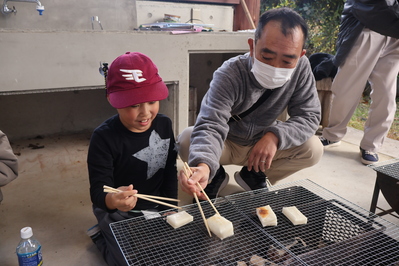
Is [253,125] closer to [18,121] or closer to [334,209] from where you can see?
[334,209]

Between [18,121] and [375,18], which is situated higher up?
[375,18]

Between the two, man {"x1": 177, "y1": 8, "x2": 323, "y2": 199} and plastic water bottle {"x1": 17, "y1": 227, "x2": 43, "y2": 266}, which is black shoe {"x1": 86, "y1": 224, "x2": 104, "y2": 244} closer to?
plastic water bottle {"x1": 17, "y1": 227, "x2": 43, "y2": 266}

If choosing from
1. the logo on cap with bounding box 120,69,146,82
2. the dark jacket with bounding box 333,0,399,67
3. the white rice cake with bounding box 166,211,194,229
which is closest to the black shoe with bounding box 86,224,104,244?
the white rice cake with bounding box 166,211,194,229

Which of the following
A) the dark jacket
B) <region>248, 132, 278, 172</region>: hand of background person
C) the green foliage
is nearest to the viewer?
<region>248, 132, 278, 172</region>: hand of background person

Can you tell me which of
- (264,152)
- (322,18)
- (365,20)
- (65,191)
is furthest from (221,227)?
(322,18)

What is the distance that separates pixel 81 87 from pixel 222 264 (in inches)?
79.7

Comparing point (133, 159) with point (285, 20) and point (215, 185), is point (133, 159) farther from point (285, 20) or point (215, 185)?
point (285, 20)

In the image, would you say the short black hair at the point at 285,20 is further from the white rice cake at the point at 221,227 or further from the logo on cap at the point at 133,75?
the white rice cake at the point at 221,227

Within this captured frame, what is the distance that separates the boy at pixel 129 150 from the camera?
5.03 feet

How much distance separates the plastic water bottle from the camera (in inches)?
57.3

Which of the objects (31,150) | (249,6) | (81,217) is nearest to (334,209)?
(81,217)

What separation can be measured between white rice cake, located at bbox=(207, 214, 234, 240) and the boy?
35 cm

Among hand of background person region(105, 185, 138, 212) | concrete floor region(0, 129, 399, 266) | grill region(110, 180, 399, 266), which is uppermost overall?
hand of background person region(105, 185, 138, 212)

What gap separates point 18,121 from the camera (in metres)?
3.70
